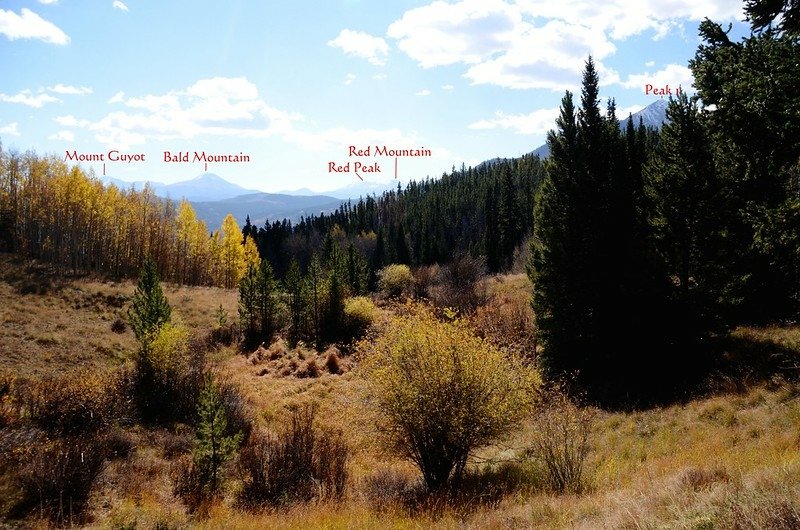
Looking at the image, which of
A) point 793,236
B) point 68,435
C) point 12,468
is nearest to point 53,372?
point 68,435

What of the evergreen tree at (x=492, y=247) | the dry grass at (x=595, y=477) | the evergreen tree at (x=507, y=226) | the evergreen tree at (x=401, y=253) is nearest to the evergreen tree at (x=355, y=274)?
the evergreen tree at (x=492, y=247)

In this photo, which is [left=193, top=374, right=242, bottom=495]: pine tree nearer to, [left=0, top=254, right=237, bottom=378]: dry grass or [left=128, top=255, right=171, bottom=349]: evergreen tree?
[left=128, top=255, right=171, bottom=349]: evergreen tree

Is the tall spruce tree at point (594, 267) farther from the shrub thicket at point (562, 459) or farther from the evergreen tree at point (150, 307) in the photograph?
the evergreen tree at point (150, 307)

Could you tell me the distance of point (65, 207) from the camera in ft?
191

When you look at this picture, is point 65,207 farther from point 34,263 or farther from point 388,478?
point 388,478

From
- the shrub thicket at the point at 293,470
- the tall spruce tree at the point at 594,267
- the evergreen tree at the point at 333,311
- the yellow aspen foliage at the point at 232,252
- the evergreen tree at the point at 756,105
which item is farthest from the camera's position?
the yellow aspen foliage at the point at 232,252

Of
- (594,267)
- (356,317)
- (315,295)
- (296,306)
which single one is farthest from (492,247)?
(594,267)

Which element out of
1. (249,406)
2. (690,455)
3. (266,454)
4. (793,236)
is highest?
(793,236)

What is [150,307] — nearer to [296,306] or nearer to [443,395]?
[296,306]

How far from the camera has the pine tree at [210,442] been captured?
14.1 meters

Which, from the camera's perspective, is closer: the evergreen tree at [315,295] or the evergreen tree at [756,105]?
the evergreen tree at [756,105]

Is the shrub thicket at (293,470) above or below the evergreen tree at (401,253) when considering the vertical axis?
below

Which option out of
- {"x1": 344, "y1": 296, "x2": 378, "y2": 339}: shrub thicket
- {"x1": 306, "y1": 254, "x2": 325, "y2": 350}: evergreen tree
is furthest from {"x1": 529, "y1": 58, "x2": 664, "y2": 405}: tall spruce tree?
{"x1": 306, "y1": 254, "x2": 325, "y2": 350}: evergreen tree

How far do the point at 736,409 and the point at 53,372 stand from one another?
111 feet
